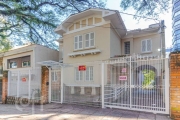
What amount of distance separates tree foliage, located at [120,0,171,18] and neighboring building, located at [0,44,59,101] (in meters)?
7.08

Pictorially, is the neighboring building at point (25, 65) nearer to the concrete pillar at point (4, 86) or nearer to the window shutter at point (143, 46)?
the concrete pillar at point (4, 86)

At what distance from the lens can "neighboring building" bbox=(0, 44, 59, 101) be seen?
31.4 feet

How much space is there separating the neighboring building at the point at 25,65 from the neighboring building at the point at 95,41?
2.89 metres

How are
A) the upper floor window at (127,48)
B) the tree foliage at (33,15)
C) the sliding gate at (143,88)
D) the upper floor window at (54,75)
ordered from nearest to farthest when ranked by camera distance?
1. the sliding gate at (143,88)
2. the tree foliage at (33,15)
3. the upper floor window at (54,75)
4. the upper floor window at (127,48)

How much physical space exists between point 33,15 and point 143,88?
7.41 meters

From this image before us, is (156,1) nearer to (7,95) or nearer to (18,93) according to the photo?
(18,93)

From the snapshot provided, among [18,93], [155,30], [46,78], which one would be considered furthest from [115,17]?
[18,93]

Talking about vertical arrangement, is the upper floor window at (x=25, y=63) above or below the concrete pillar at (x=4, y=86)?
above

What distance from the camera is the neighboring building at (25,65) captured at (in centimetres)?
957

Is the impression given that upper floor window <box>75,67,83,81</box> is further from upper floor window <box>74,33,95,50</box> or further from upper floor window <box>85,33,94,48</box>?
→ upper floor window <box>85,33,94,48</box>

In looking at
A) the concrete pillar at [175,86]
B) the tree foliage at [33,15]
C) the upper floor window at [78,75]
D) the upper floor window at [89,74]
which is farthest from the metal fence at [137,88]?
the upper floor window at [78,75]

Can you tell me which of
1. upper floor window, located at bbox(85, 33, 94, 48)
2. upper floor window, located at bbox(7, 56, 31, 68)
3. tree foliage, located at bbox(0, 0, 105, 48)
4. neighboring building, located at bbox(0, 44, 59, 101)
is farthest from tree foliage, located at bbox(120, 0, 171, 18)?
upper floor window, located at bbox(7, 56, 31, 68)

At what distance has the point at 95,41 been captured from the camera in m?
13.4

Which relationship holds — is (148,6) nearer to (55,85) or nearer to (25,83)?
(55,85)
